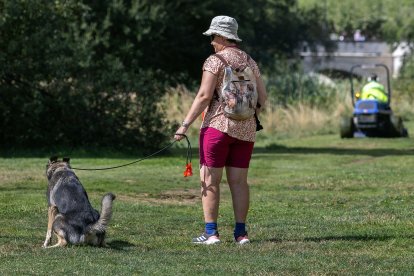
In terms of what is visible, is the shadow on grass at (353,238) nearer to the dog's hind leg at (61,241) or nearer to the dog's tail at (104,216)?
the dog's tail at (104,216)

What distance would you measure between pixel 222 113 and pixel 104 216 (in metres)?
1.47

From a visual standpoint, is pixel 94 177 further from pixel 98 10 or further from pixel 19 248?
pixel 98 10

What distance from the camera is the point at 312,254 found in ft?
33.2

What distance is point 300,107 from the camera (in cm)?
3797

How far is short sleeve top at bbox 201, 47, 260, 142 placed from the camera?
10820mm

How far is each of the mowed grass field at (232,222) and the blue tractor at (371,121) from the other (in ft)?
23.2

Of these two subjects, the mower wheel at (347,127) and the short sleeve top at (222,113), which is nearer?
the short sleeve top at (222,113)

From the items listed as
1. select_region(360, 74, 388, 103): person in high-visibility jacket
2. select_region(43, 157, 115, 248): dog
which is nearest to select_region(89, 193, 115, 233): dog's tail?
select_region(43, 157, 115, 248): dog

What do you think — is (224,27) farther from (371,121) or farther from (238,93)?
(371,121)

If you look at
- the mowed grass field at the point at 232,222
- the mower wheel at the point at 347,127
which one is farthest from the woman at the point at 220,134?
the mower wheel at the point at 347,127

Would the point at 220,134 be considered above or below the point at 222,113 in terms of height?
below

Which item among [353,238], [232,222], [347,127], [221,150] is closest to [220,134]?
[221,150]

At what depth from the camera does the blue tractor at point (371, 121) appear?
101 feet

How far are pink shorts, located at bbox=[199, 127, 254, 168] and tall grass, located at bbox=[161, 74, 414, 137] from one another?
21358mm
